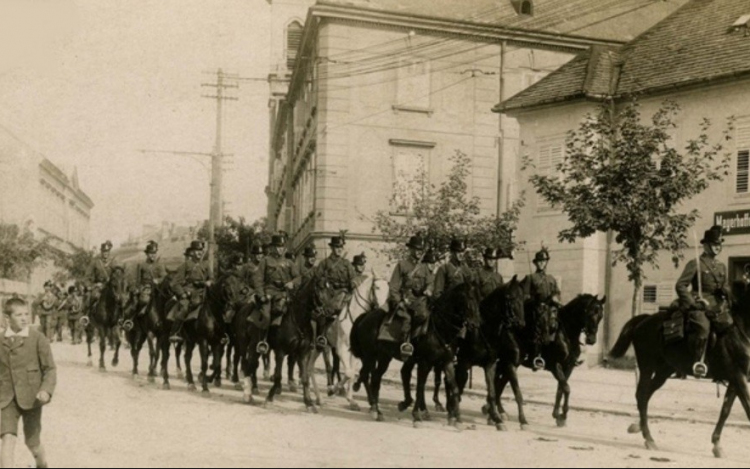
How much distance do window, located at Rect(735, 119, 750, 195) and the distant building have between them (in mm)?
27178

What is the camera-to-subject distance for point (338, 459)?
27.8 feet

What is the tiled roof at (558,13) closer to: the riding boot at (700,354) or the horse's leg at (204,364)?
the horse's leg at (204,364)

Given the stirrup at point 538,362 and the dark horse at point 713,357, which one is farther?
the stirrup at point 538,362

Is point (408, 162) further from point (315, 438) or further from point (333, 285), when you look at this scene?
point (315, 438)

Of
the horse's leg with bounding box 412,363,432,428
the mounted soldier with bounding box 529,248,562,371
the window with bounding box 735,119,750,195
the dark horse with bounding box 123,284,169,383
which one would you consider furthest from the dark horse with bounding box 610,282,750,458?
the window with bounding box 735,119,750,195

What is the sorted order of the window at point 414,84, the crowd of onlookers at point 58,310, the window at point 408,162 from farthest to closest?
the window at point 414,84
the window at point 408,162
the crowd of onlookers at point 58,310

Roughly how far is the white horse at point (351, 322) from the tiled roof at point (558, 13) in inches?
693

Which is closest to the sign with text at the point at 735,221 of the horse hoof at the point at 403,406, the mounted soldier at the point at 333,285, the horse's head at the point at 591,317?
the horse's head at the point at 591,317

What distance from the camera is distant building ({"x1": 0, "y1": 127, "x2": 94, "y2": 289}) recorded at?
4116 cm

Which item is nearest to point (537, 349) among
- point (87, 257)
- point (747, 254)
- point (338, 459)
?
point (338, 459)

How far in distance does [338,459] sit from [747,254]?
1633cm

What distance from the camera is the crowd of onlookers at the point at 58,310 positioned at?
28672 millimetres

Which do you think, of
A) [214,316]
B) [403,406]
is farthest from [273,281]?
[403,406]

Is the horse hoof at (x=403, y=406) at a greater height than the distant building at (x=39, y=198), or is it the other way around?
the distant building at (x=39, y=198)
